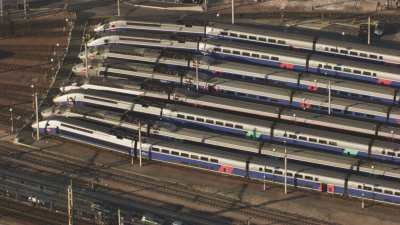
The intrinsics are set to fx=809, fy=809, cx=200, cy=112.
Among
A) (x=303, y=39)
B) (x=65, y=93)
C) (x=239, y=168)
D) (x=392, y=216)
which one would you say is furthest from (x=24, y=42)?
(x=392, y=216)

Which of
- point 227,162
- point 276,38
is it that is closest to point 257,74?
point 276,38

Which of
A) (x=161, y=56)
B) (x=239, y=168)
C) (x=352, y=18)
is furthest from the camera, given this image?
(x=352, y=18)

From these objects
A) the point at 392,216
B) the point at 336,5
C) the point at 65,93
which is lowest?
the point at 392,216

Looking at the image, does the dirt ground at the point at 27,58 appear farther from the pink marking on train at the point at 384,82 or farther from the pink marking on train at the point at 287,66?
the pink marking on train at the point at 384,82

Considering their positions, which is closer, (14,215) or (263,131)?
(14,215)

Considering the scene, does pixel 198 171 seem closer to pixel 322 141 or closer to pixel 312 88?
pixel 322 141

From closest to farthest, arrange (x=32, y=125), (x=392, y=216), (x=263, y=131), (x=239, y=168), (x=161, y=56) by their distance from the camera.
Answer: (x=392, y=216) < (x=239, y=168) < (x=263, y=131) < (x=32, y=125) < (x=161, y=56)

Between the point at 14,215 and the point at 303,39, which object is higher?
the point at 303,39

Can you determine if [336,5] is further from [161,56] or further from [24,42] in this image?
[24,42]
